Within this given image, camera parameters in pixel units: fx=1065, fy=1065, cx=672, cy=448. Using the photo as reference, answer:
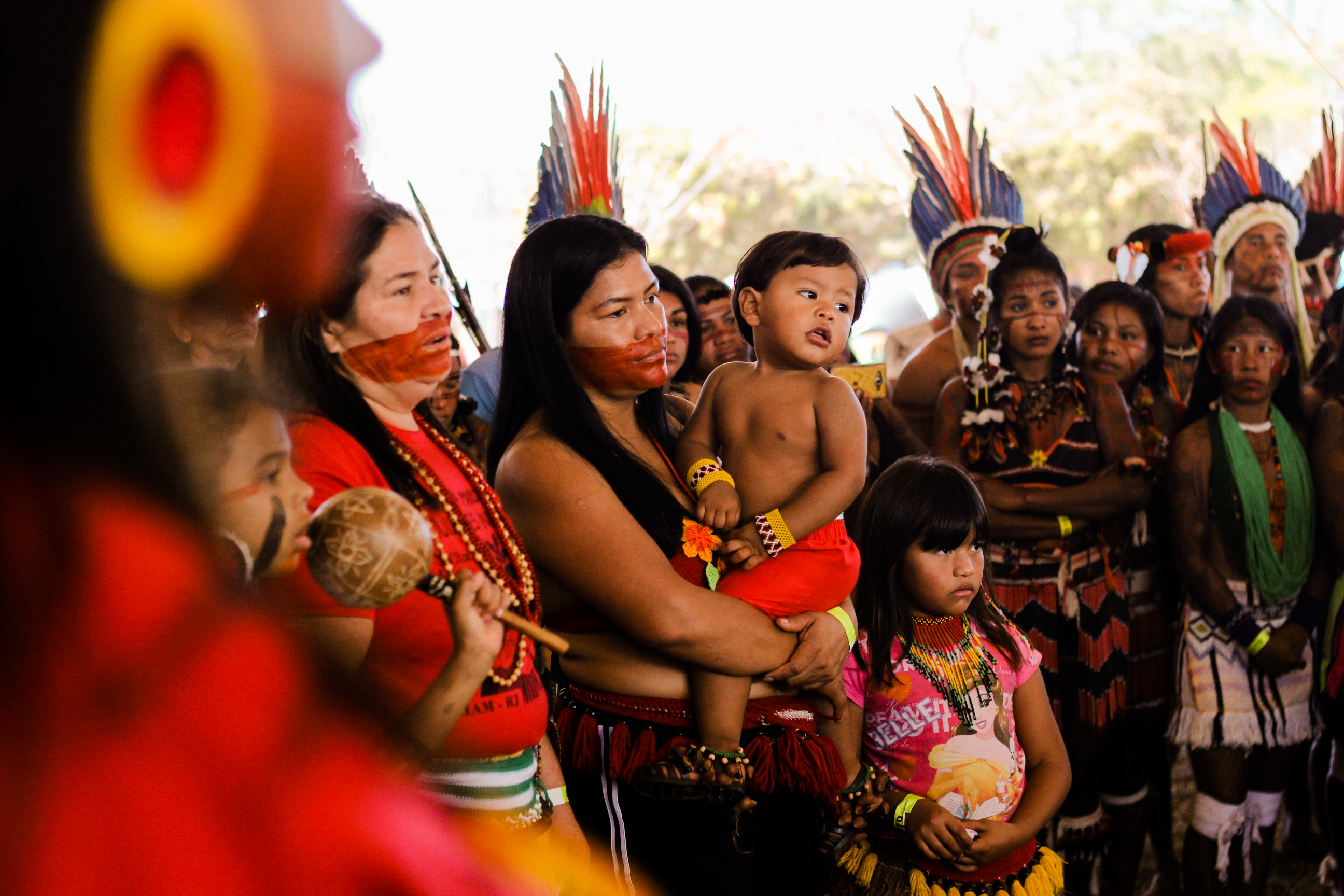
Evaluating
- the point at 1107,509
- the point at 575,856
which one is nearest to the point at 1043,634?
the point at 1107,509

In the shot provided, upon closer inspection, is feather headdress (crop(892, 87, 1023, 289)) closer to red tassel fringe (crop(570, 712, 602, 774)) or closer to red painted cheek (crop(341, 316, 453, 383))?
red tassel fringe (crop(570, 712, 602, 774))

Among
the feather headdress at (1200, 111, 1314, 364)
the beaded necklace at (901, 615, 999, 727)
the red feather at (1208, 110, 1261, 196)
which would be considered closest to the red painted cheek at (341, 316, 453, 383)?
the beaded necklace at (901, 615, 999, 727)

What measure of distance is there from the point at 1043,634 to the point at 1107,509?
0.48m

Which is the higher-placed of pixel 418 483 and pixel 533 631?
pixel 418 483

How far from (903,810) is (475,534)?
A: 1.36m

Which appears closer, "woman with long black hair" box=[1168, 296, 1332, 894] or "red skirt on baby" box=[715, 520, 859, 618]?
"red skirt on baby" box=[715, 520, 859, 618]

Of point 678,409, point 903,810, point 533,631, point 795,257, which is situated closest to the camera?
point 533,631

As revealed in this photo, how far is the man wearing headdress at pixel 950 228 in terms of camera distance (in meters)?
4.40

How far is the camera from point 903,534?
7.95ft

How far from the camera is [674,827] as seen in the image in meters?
1.99

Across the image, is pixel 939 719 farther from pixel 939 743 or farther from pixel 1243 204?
pixel 1243 204

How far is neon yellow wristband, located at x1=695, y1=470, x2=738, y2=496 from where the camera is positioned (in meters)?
2.20

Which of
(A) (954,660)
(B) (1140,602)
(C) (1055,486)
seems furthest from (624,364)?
(B) (1140,602)

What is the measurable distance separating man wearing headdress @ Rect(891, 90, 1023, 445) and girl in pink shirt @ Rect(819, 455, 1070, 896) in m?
1.92
